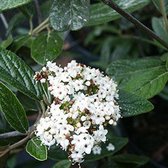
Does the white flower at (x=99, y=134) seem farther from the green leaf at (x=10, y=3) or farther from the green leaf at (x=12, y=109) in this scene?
the green leaf at (x=10, y=3)

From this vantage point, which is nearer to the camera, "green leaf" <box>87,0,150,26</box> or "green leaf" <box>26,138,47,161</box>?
"green leaf" <box>26,138,47,161</box>

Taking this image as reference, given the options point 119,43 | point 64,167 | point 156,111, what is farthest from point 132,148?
point 64,167

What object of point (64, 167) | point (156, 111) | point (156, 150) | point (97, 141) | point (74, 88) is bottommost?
point (156, 150)

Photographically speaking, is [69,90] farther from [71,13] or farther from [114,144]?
[114,144]

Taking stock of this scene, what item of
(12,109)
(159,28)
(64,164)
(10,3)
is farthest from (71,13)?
(159,28)

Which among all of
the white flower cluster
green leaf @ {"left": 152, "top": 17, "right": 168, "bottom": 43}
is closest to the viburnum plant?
the white flower cluster

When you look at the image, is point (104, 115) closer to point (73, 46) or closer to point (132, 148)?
point (132, 148)

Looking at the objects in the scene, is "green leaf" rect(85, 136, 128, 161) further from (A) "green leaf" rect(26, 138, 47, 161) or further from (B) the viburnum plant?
(A) "green leaf" rect(26, 138, 47, 161)
